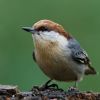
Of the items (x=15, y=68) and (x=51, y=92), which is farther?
(x=15, y=68)

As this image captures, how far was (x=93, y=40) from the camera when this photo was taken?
10797 millimetres

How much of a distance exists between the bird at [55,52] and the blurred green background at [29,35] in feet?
2.12

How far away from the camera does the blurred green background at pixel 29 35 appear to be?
32.8 feet

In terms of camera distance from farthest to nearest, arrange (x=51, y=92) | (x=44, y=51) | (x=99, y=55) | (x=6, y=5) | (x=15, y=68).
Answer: (x=6, y=5) < (x=99, y=55) < (x=15, y=68) < (x=44, y=51) < (x=51, y=92)

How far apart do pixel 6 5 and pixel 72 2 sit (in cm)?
90

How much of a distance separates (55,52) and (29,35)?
2360mm

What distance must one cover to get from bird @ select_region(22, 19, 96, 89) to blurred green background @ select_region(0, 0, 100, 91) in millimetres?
646

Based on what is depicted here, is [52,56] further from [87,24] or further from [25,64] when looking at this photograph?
[87,24]

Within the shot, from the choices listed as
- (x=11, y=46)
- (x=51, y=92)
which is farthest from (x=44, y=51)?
(x=11, y=46)

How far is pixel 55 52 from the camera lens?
353 inches

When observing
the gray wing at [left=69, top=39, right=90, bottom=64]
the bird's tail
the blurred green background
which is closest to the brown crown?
the gray wing at [left=69, top=39, right=90, bottom=64]

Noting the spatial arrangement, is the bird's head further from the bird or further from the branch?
the branch

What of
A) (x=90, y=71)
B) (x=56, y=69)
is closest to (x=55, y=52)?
(x=56, y=69)

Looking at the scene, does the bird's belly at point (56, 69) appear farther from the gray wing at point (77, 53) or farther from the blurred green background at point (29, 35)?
the blurred green background at point (29, 35)
